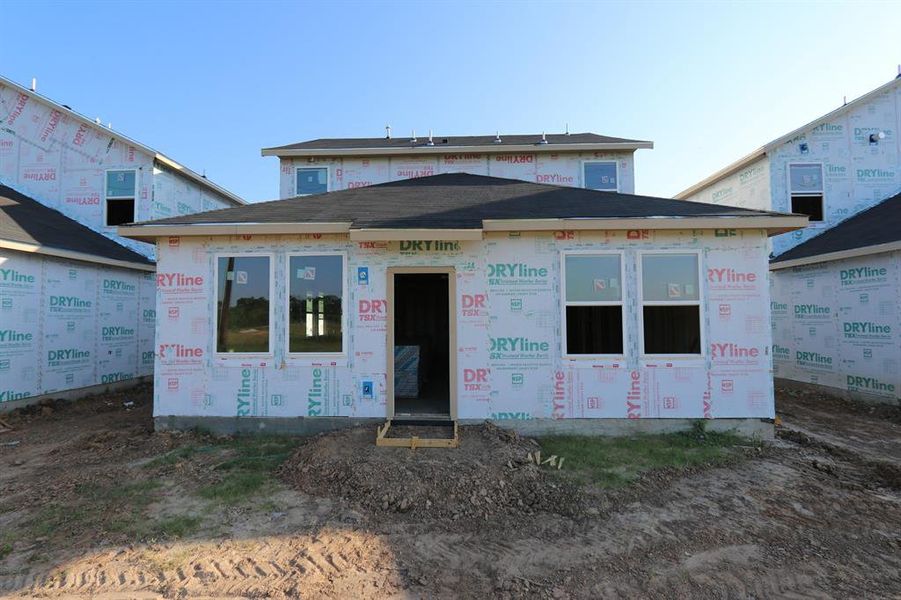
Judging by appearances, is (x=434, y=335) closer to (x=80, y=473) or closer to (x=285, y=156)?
(x=285, y=156)

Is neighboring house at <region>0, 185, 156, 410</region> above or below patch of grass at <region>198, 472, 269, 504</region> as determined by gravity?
above

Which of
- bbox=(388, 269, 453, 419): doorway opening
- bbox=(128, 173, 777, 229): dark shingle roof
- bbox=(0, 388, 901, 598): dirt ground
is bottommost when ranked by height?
bbox=(0, 388, 901, 598): dirt ground

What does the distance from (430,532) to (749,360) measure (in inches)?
217

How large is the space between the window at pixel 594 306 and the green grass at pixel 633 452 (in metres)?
1.34

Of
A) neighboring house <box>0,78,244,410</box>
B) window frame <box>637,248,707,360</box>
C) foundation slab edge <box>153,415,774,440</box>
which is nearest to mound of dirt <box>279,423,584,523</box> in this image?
foundation slab edge <box>153,415,774,440</box>

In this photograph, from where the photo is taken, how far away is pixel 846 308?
970cm

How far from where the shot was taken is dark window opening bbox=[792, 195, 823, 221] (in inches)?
488

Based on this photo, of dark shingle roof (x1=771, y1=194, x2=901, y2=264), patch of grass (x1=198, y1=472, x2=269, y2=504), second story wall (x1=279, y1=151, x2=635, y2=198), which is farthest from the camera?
second story wall (x1=279, y1=151, x2=635, y2=198)

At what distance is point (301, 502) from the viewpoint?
4578 mm

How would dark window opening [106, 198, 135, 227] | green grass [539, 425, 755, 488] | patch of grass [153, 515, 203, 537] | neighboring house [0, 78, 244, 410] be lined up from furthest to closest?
dark window opening [106, 198, 135, 227]
neighboring house [0, 78, 244, 410]
green grass [539, 425, 755, 488]
patch of grass [153, 515, 203, 537]

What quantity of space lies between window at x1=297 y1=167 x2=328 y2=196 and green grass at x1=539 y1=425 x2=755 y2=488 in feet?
32.8

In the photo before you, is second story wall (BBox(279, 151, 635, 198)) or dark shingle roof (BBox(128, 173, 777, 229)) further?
second story wall (BBox(279, 151, 635, 198))

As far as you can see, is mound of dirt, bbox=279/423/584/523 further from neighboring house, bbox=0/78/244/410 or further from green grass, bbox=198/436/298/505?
neighboring house, bbox=0/78/244/410

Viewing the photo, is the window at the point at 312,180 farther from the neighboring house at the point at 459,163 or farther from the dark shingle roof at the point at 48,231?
the dark shingle roof at the point at 48,231
